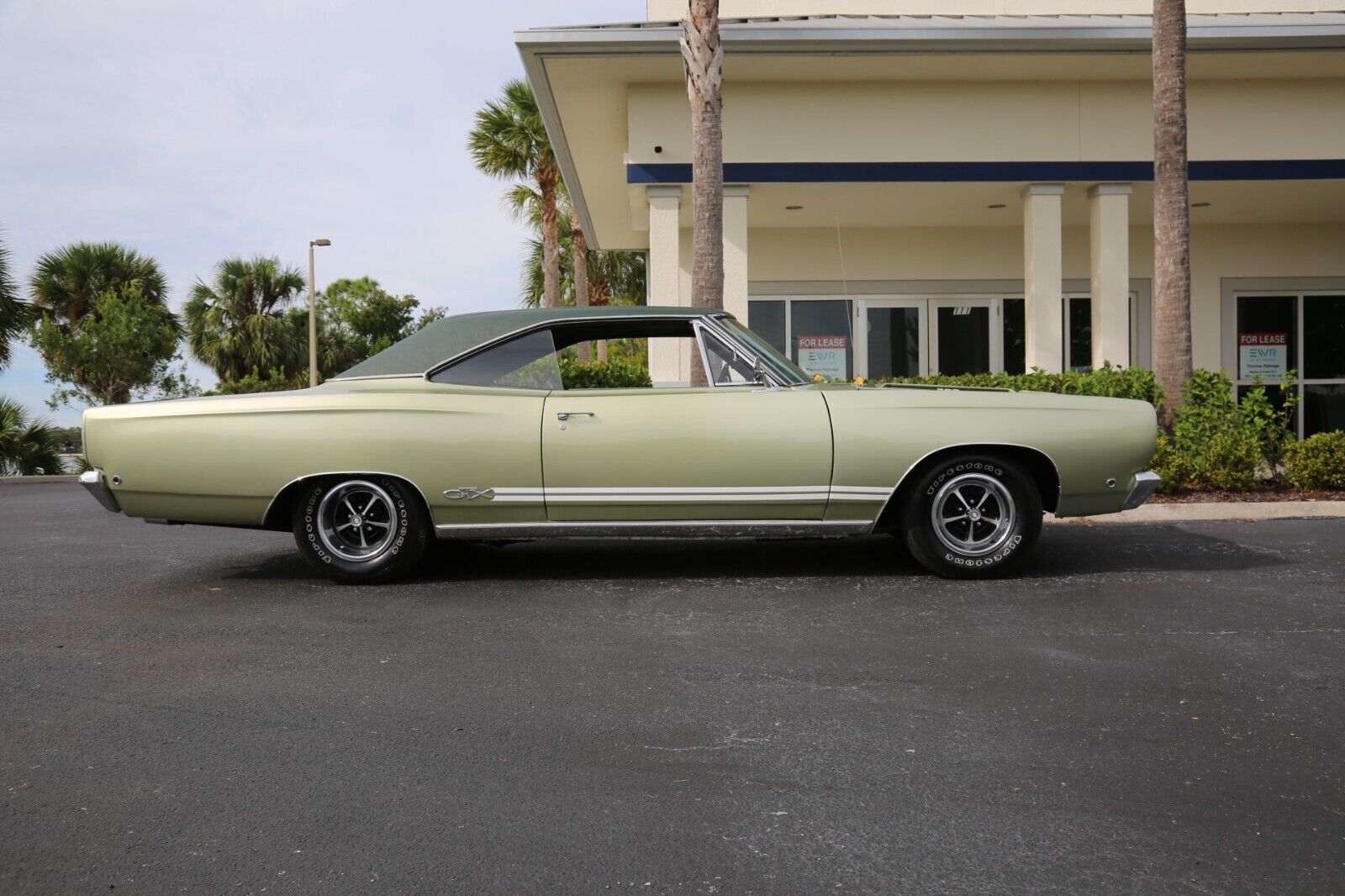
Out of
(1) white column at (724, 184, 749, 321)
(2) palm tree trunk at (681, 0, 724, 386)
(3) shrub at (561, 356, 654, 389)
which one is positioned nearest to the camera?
(2) palm tree trunk at (681, 0, 724, 386)

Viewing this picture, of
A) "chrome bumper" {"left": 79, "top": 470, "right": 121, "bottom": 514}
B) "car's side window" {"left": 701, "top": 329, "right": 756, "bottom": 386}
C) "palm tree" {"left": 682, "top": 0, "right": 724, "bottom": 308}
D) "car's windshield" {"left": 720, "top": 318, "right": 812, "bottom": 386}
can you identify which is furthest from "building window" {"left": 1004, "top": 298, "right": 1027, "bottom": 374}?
"chrome bumper" {"left": 79, "top": 470, "right": 121, "bottom": 514}

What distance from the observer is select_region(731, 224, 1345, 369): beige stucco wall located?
52.6ft

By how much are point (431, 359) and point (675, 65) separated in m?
7.80

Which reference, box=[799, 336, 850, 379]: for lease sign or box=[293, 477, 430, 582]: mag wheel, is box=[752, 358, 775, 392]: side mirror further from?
box=[799, 336, 850, 379]: for lease sign

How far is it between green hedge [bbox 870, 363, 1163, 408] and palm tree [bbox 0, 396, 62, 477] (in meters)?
14.2

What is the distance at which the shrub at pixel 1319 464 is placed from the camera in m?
9.38

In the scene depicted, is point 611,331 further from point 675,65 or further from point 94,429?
point 675,65

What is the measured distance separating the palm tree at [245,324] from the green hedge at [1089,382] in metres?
26.3

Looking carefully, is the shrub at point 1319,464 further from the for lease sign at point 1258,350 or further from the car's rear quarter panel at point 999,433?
the for lease sign at point 1258,350

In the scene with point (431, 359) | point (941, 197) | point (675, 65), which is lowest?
point (431, 359)

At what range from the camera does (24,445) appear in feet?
56.7

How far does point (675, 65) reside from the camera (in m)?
12.5

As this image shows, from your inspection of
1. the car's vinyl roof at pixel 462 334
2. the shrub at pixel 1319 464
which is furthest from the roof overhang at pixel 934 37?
the car's vinyl roof at pixel 462 334

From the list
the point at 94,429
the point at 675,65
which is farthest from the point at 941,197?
the point at 94,429
